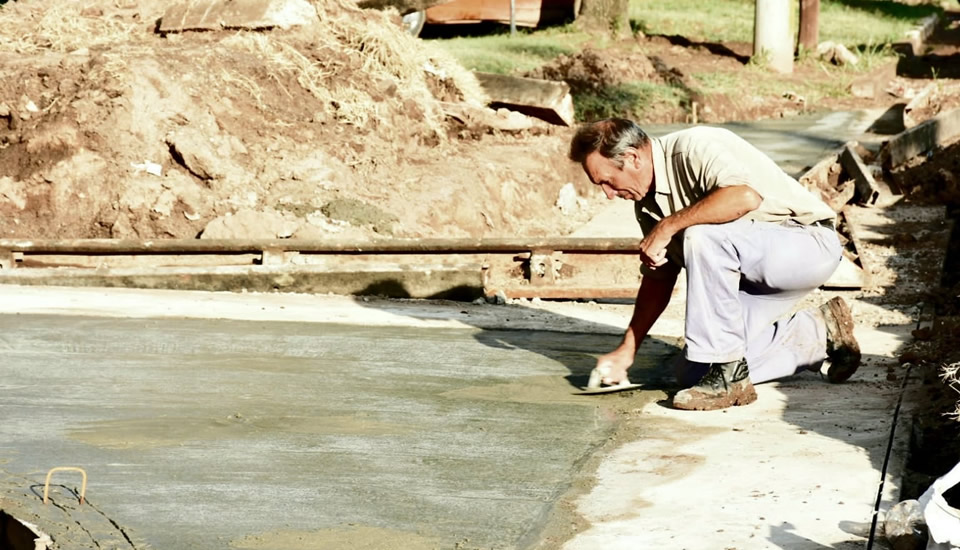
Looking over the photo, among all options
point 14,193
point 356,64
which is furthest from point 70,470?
point 356,64

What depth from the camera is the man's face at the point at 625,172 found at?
4910 millimetres

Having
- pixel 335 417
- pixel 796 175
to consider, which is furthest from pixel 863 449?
pixel 796 175

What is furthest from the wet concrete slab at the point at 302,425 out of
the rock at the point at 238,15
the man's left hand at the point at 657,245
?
the rock at the point at 238,15

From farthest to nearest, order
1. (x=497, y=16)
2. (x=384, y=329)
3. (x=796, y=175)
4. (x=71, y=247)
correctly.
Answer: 1. (x=497, y=16)
2. (x=796, y=175)
3. (x=71, y=247)
4. (x=384, y=329)

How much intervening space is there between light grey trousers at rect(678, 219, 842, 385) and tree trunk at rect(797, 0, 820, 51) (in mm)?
14768

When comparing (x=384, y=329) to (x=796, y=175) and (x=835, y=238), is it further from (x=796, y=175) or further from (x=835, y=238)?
(x=796, y=175)

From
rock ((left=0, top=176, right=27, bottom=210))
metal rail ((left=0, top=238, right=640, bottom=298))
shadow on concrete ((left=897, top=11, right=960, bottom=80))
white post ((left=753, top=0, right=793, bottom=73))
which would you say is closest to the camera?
metal rail ((left=0, top=238, right=640, bottom=298))

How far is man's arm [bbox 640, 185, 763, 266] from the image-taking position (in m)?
4.84

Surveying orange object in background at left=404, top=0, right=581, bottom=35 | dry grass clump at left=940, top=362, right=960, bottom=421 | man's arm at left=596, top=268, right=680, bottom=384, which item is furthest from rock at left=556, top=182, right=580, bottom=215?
orange object in background at left=404, top=0, right=581, bottom=35

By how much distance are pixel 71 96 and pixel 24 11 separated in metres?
2.28

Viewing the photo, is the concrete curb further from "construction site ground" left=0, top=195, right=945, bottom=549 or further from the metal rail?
"construction site ground" left=0, top=195, right=945, bottom=549

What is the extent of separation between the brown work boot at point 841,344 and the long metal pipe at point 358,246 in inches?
96.4

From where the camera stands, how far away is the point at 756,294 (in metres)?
5.17

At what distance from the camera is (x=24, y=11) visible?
11531 millimetres
